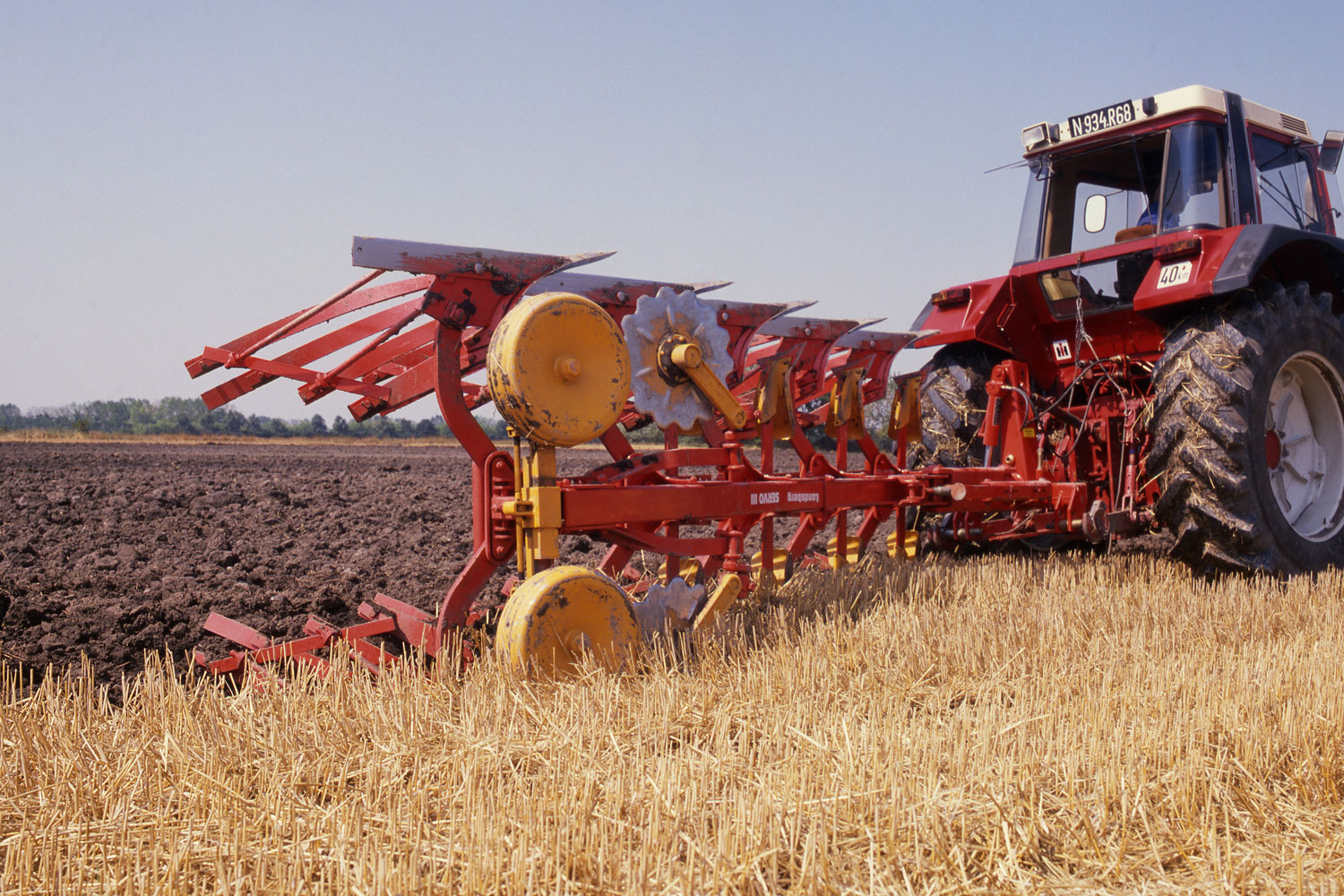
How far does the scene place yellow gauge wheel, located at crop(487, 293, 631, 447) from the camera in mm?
3256

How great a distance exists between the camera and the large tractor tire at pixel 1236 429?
14.9 feet

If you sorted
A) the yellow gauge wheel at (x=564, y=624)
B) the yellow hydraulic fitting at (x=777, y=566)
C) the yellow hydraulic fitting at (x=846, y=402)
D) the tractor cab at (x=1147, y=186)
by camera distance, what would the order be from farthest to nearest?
1. the tractor cab at (x=1147, y=186)
2. the yellow hydraulic fitting at (x=846, y=402)
3. the yellow hydraulic fitting at (x=777, y=566)
4. the yellow gauge wheel at (x=564, y=624)

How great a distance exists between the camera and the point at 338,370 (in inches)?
161

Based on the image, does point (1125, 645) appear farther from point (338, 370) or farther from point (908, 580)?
point (338, 370)

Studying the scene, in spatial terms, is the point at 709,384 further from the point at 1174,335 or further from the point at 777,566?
the point at 1174,335

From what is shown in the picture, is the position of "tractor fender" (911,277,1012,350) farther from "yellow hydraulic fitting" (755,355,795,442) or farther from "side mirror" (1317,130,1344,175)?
"side mirror" (1317,130,1344,175)

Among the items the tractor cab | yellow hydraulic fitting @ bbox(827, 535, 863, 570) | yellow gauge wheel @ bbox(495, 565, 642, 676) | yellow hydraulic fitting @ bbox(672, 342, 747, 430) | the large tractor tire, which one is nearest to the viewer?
yellow gauge wheel @ bbox(495, 565, 642, 676)

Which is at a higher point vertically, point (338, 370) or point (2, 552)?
point (338, 370)

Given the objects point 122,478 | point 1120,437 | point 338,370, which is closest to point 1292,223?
point 1120,437

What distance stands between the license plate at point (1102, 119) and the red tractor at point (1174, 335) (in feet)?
0.04

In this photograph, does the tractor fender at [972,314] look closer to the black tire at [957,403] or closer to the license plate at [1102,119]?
the black tire at [957,403]

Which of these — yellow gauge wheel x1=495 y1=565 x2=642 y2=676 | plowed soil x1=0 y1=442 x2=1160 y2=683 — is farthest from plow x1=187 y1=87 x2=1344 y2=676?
plowed soil x1=0 y1=442 x2=1160 y2=683

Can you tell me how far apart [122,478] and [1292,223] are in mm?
10974

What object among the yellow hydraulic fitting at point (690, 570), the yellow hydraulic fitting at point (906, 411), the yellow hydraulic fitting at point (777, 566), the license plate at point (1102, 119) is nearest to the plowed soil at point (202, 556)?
the yellow hydraulic fitting at point (690, 570)
